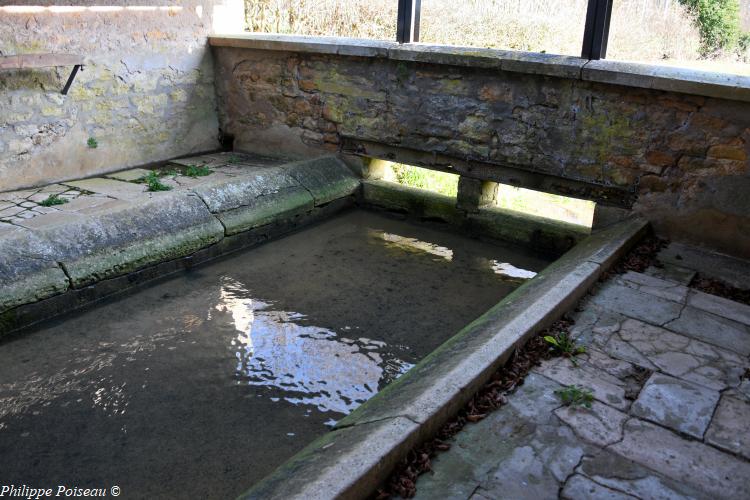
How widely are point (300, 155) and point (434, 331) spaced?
3.07 m

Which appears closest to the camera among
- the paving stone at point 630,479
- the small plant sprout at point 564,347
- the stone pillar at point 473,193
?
the paving stone at point 630,479

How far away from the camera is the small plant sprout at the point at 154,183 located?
496cm

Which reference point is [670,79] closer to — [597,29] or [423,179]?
[597,29]

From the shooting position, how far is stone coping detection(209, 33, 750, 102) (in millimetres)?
3977

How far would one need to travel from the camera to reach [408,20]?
5.32 m

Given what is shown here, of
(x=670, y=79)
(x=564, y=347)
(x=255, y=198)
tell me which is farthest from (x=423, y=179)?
(x=564, y=347)

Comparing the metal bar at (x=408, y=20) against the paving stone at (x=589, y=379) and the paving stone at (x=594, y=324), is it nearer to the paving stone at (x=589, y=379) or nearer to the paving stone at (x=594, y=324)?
the paving stone at (x=594, y=324)

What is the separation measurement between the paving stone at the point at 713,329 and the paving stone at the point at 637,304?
0.19ft

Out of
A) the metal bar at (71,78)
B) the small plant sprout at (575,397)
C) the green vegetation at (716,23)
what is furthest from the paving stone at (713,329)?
the metal bar at (71,78)

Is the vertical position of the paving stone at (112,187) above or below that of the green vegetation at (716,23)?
below

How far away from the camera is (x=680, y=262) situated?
410 cm

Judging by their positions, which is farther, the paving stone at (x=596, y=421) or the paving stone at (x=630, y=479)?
the paving stone at (x=596, y=421)

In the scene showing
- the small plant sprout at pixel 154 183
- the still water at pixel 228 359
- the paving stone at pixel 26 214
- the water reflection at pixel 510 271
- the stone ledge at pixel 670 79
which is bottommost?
the still water at pixel 228 359

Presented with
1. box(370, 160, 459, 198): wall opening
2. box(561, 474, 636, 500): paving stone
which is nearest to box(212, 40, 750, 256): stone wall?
box(370, 160, 459, 198): wall opening
